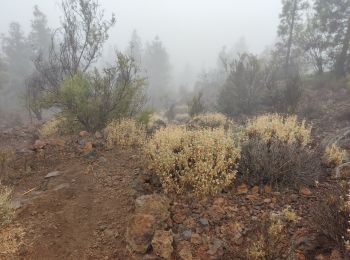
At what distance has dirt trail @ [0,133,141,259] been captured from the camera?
418 cm

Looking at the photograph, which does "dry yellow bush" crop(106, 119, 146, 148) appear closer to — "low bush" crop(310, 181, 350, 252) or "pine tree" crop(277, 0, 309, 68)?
"low bush" crop(310, 181, 350, 252)

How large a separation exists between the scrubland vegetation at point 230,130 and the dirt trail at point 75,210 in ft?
1.05

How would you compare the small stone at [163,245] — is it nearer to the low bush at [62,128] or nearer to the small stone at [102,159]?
the small stone at [102,159]

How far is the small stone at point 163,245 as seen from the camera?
3900mm

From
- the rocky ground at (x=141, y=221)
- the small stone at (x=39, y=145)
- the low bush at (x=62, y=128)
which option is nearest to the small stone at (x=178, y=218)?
the rocky ground at (x=141, y=221)

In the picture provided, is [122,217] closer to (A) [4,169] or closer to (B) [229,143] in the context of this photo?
(B) [229,143]

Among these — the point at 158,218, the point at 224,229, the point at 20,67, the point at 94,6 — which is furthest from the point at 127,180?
the point at 20,67

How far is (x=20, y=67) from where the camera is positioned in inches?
1483

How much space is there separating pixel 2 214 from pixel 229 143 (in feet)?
11.7

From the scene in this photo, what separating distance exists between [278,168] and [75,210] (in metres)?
3.17

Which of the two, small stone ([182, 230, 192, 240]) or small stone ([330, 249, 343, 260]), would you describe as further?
small stone ([182, 230, 192, 240])

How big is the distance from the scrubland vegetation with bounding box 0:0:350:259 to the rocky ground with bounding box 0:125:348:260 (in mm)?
92

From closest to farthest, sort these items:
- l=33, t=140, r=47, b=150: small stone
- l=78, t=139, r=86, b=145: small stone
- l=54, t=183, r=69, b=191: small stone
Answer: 1. l=54, t=183, r=69, b=191: small stone
2. l=33, t=140, r=47, b=150: small stone
3. l=78, t=139, r=86, b=145: small stone

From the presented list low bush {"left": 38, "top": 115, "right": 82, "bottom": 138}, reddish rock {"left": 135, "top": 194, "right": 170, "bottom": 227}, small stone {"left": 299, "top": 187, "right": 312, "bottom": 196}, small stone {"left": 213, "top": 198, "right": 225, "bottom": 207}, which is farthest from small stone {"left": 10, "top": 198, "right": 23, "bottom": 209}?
low bush {"left": 38, "top": 115, "right": 82, "bottom": 138}
